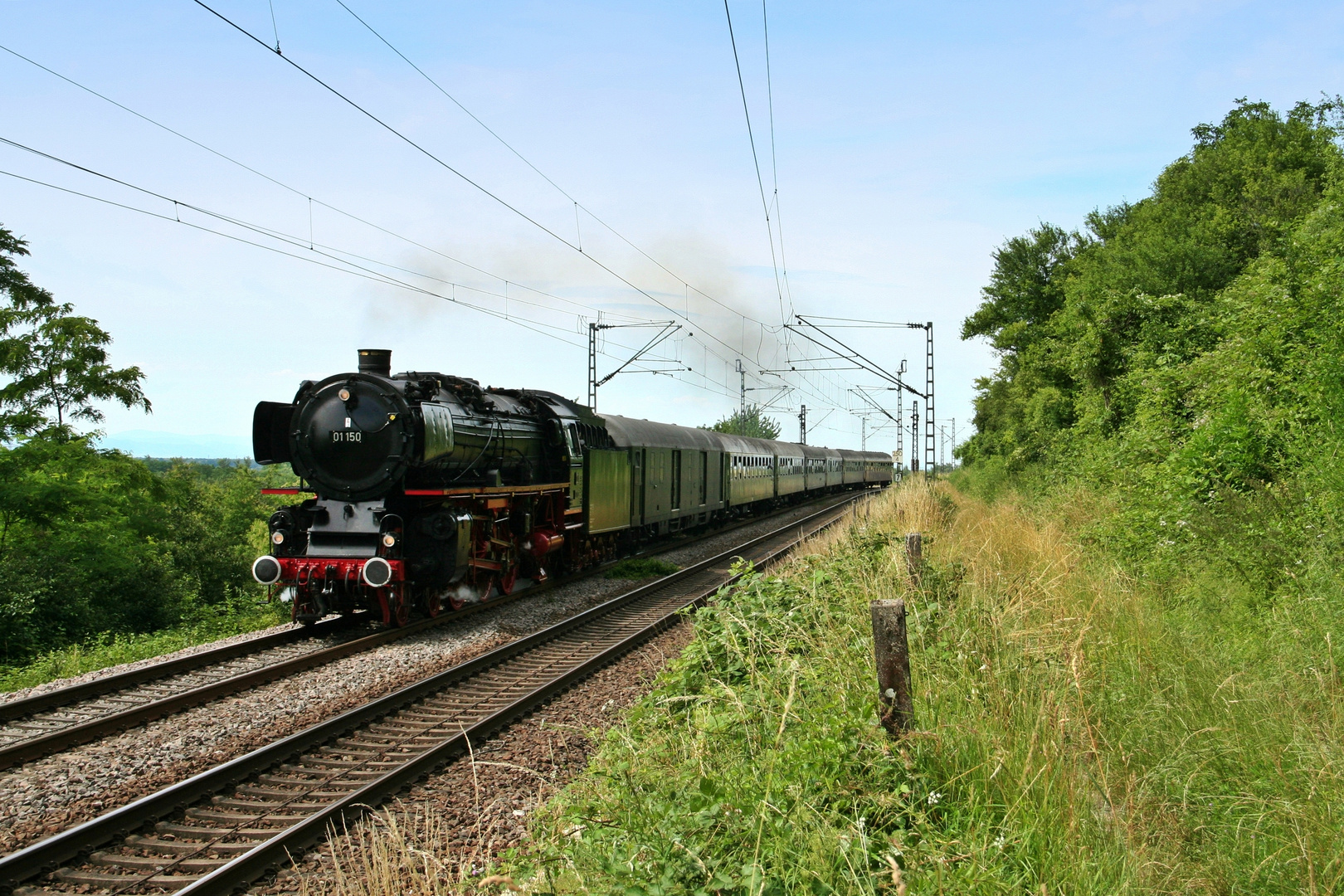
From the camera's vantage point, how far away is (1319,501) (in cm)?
664

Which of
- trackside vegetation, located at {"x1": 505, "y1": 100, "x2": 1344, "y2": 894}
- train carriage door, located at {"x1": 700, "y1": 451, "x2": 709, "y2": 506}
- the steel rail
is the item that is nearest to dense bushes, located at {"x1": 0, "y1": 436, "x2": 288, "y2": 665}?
the steel rail

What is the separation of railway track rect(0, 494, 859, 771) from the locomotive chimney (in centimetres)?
334

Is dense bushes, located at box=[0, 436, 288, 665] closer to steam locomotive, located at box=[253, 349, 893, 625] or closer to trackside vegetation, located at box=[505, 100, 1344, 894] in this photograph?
steam locomotive, located at box=[253, 349, 893, 625]

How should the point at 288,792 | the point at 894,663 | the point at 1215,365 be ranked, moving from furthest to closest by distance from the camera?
the point at 1215,365 → the point at 288,792 → the point at 894,663

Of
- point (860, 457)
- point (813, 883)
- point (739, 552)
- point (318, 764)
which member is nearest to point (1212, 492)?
point (813, 883)

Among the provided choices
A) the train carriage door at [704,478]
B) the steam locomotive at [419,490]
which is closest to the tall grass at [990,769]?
the steam locomotive at [419,490]

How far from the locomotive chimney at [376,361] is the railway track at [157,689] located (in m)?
3.34

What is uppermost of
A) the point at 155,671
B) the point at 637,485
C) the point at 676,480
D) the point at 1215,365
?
the point at 1215,365

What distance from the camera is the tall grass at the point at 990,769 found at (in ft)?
9.62

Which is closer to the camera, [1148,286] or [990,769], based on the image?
[990,769]

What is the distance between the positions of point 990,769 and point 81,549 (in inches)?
831

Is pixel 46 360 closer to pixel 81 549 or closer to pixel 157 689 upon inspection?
pixel 81 549

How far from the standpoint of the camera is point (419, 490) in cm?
1045

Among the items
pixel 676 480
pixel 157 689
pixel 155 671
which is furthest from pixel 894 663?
pixel 676 480
